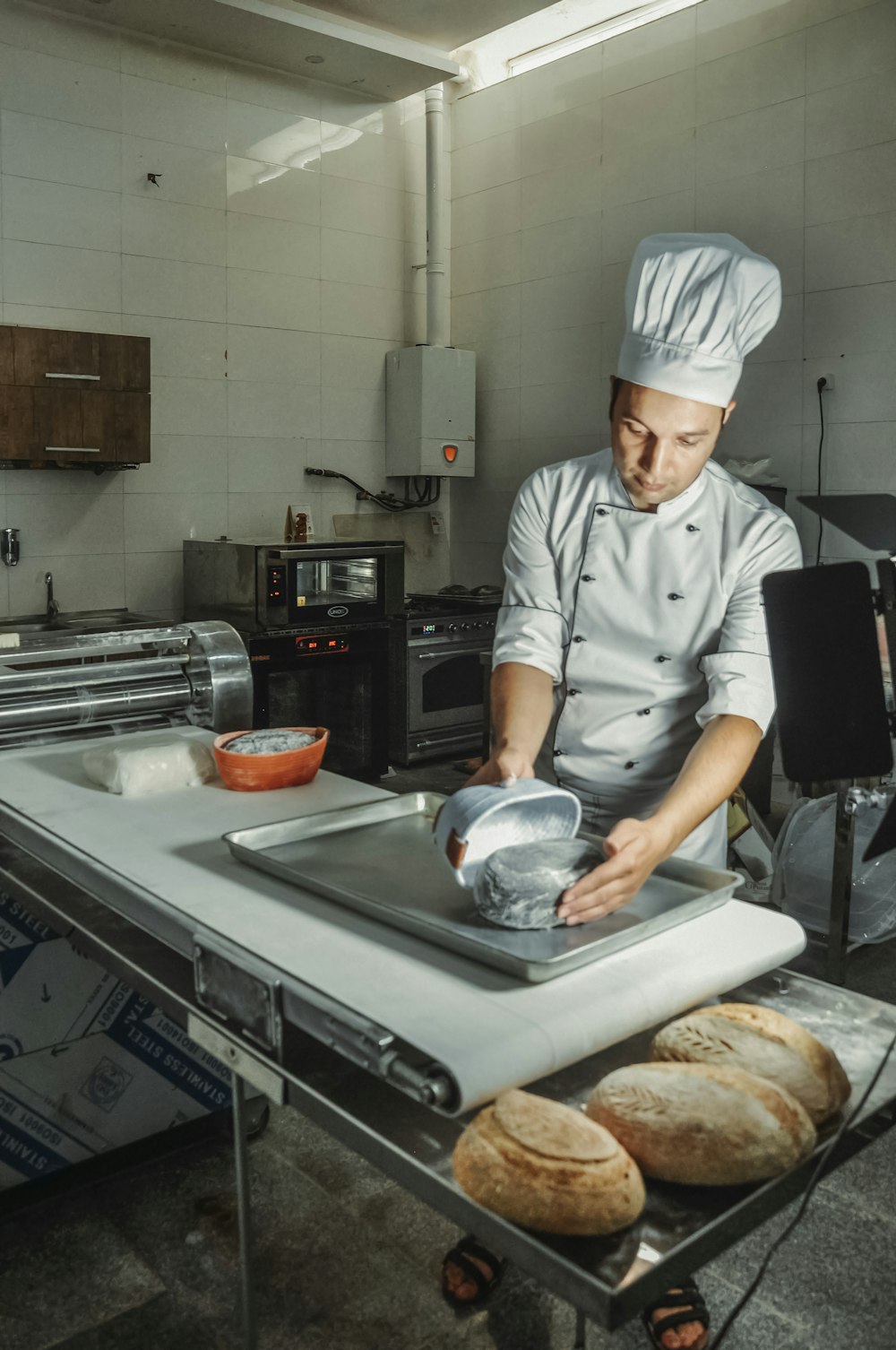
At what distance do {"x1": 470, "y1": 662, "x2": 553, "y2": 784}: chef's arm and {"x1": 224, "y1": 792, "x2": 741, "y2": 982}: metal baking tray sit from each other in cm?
15

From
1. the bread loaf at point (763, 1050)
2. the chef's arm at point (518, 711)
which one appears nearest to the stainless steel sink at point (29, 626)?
the chef's arm at point (518, 711)

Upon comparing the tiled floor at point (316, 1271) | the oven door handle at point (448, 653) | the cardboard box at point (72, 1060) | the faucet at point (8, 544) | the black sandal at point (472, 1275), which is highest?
the faucet at point (8, 544)

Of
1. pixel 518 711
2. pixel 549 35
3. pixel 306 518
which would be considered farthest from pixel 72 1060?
pixel 549 35

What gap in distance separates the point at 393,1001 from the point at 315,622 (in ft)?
12.7

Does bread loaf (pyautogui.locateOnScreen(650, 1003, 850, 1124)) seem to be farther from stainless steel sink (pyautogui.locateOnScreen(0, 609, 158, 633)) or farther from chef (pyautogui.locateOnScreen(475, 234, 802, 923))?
stainless steel sink (pyautogui.locateOnScreen(0, 609, 158, 633))

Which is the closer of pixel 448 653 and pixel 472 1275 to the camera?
pixel 472 1275

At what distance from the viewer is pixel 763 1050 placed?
0.97 metres

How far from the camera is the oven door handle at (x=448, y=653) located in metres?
5.20

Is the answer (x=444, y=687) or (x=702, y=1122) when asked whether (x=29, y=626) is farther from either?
(x=702, y=1122)

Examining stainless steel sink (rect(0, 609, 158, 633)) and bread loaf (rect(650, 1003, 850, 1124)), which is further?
stainless steel sink (rect(0, 609, 158, 633))

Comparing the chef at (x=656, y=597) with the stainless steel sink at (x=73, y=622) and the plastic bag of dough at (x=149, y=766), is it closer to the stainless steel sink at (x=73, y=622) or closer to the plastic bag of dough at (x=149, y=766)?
the plastic bag of dough at (x=149, y=766)

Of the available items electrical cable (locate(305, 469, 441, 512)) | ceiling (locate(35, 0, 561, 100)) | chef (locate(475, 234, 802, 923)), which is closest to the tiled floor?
chef (locate(475, 234, 802, 923))

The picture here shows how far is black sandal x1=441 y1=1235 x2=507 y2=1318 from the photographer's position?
5.93 feet

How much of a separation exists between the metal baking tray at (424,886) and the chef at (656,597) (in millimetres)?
115
